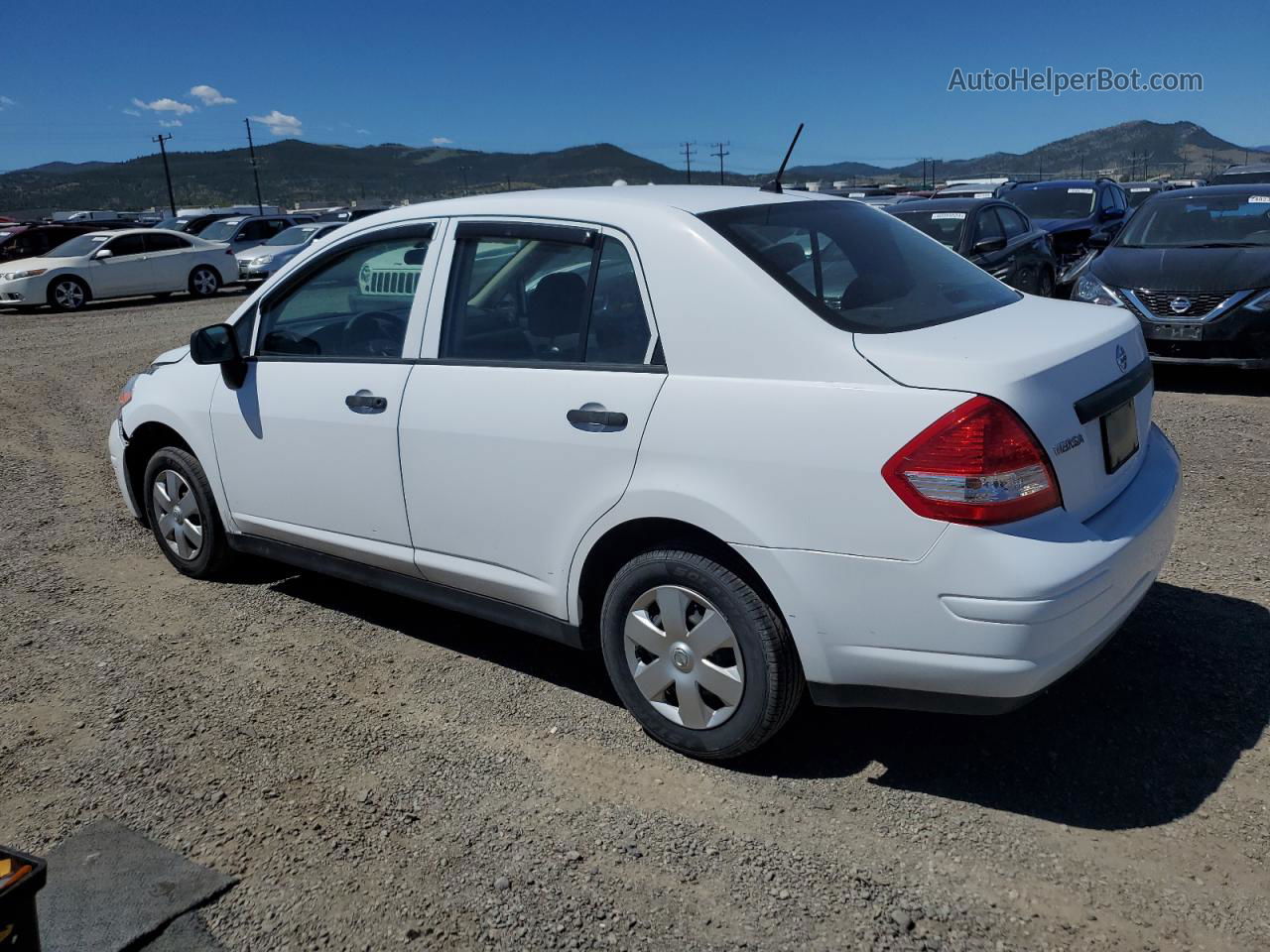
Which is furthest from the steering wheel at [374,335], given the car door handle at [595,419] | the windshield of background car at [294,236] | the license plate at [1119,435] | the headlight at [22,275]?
the windshield of background car at [294,236]

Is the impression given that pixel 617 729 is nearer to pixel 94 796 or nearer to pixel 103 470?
pixel 94 796

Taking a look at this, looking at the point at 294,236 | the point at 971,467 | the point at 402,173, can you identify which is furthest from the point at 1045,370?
the point at 402,173

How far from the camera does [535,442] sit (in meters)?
3.44

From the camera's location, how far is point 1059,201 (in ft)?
51.6

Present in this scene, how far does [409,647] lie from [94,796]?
1.34 meters

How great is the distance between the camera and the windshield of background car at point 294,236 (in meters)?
24.0

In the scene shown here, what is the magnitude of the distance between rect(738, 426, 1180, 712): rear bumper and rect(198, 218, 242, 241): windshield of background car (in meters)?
25.2

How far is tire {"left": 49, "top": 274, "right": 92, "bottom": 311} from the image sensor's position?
19516 millimetres

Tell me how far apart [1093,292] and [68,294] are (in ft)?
59.5

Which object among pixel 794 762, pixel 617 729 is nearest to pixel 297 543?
pixel 617 729

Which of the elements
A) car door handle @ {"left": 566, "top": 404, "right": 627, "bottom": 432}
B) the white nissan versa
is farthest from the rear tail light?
car door handle @ {"left": 566, "top": 404, "right": 627, "bottom": 432}

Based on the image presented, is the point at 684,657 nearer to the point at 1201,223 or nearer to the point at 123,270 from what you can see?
the point at 1201,223

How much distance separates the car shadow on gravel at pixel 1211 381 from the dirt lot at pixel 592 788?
416 centimetres

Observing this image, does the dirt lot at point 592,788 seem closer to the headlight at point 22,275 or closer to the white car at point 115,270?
the headlight at point 22,275
